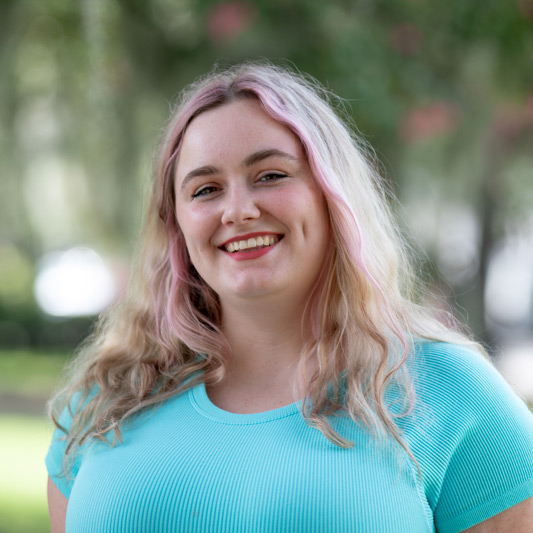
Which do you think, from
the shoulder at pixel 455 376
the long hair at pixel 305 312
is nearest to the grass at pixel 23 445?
the long hair at pixel 305 312

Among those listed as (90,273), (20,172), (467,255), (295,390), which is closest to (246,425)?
(295,390)

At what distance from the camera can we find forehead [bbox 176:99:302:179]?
178cm

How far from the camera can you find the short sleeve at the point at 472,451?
1573mm

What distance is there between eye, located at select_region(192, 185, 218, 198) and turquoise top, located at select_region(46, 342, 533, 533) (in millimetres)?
525

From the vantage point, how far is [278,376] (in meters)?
1.84

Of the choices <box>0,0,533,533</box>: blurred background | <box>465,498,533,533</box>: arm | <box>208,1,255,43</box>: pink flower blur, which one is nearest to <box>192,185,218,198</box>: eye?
<box>465,498,533,533</box>: arm

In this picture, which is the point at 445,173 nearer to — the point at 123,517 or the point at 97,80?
the point at 97,80

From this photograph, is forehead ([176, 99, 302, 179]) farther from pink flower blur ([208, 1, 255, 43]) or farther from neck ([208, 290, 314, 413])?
pink flower blur ([208, 1, 255, 43])

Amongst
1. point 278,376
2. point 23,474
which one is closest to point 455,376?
point 278,376

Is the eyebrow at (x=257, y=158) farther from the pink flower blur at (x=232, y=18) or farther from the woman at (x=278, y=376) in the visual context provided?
the pink flower blur at (x=232, y=18)

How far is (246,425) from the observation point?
1.70 meters

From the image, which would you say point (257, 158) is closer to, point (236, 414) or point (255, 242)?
point (255, 242)

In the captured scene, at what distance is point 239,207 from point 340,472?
0.61 m

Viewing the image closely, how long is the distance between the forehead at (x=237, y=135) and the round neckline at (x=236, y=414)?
549 millimetres
